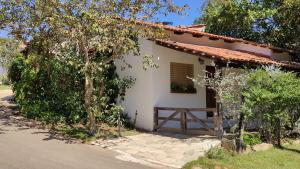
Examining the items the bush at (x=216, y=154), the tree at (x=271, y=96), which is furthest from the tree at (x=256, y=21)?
the bush at (x=216, y=154)

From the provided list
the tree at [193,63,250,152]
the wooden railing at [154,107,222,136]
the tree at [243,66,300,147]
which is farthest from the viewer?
the wooden railing at [154,107,222,136]

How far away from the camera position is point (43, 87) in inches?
698

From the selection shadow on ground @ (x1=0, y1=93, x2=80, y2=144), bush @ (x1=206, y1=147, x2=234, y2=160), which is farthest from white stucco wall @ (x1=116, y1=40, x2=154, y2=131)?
bush @ (x1=206, y1=147, x2=234, y2=160)

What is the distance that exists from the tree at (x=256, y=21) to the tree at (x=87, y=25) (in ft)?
29.6

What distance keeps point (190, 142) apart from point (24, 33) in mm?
7143

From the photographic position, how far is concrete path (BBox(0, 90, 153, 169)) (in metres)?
9.38

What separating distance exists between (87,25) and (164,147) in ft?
14.5

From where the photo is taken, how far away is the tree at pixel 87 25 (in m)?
12.3

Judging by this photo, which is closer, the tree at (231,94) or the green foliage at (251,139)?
the green foliage at (251,139)

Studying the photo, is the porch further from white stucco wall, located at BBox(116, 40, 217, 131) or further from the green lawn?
the green lawn

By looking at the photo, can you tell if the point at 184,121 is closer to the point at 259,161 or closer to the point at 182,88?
the point at 182,88

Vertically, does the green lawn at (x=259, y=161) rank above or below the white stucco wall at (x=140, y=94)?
below

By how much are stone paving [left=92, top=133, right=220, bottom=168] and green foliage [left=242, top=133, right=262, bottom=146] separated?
0.80 meters

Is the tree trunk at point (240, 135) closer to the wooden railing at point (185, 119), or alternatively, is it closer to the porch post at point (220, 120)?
the porch post at point (220, 120)
